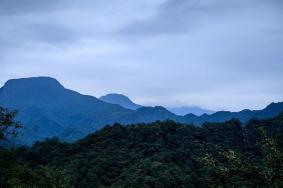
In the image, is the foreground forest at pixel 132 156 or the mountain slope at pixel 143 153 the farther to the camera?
the mountain slope at pixel 143 153

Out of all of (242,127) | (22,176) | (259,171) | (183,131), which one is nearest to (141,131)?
(183,131)

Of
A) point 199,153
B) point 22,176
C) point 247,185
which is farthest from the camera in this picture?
point 199,153

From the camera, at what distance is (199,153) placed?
10562cm

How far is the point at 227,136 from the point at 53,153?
6180 centimetres

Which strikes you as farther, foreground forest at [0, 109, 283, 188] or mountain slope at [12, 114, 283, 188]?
mountain slope at [12, 114, 283, 188]

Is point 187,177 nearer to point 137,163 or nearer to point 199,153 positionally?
point 137,163

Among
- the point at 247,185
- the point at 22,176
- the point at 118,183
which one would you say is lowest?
the point at 118,183

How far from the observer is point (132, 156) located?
98750mm

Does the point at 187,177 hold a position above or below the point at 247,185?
below

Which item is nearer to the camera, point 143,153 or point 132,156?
point 132,156

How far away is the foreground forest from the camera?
58.1m

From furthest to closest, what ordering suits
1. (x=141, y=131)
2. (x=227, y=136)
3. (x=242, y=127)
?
(x=242, y=127), (x=227, y=136), (x=141, y=131)

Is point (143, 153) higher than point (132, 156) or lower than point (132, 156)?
higher

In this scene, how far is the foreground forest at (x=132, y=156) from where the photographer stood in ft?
191
